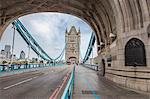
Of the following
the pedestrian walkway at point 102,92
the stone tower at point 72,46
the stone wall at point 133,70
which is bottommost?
the pedestrian walkway at point 102,92

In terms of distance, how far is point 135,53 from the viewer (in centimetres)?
1281

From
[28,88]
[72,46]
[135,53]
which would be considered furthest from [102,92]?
[72,46]

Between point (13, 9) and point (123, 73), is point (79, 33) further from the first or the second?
point (123, 73)

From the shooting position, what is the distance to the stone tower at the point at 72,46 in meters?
141

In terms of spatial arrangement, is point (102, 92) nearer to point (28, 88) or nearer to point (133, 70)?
point (133, 70)

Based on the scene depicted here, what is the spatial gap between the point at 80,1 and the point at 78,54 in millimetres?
120732

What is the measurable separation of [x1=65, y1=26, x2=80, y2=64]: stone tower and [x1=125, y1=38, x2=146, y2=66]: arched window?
122 meters

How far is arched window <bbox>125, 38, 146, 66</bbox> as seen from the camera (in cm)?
1230

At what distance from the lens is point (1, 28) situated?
28.0 metres

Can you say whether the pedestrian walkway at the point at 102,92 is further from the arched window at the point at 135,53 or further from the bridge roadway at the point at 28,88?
the arched window at the point at 135,53

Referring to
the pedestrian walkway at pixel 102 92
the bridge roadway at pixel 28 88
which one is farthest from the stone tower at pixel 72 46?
the pedestrian walkway at pixel 102 92

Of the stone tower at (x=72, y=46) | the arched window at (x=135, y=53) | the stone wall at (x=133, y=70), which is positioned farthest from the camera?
the stone tower at (x=72, y=46)

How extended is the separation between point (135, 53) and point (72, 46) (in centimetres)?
13449

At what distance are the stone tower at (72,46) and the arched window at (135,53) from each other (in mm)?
122306
